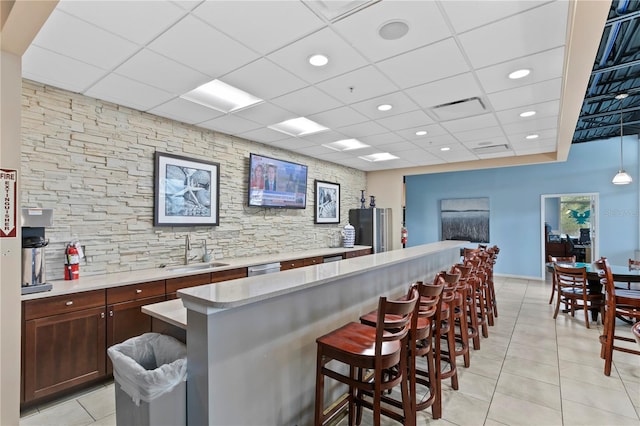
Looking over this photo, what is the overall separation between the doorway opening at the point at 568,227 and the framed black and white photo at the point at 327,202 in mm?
5479

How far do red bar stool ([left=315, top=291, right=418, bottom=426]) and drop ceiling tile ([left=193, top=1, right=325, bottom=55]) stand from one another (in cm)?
186

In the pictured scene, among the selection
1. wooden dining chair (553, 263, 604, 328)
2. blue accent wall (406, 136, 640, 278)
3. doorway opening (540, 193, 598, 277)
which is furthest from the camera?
doorway opening (540, 193, 598, 277)

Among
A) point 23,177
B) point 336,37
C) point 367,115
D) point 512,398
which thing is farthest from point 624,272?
point 23,177

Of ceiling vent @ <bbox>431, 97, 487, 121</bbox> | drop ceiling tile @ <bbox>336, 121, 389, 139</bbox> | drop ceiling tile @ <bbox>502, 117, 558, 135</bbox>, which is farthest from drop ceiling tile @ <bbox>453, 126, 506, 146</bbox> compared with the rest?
drop ceiling tile @ <bbox>336, 121, 389, 139</bbox>

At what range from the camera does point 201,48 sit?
235 cm

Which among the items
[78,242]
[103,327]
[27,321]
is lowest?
[103,327]

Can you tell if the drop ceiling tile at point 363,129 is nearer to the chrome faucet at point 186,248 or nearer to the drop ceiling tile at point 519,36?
the drop ceiling tile at point 519,36

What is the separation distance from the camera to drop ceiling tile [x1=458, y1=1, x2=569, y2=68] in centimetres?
201

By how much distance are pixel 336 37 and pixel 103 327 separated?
314 cm

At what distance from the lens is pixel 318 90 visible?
3.12m

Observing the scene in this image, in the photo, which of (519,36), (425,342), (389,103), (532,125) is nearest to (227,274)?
(425,342)

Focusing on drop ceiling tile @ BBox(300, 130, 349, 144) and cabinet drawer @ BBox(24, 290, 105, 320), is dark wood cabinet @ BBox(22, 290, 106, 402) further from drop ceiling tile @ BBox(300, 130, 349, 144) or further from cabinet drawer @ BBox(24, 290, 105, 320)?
drop ceiling tile @ BBox(300, 130, 349, 144)

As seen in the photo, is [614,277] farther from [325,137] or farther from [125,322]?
[125,322]

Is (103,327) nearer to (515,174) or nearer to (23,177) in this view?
(23,177)
